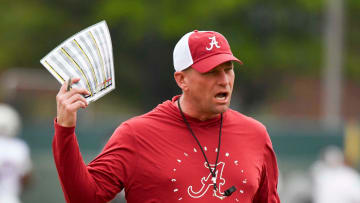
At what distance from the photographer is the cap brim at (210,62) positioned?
404 centimetres

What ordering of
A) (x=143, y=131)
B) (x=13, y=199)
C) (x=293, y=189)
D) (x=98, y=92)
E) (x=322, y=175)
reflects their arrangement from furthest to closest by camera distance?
(x=293, y=189) → (x=322, y=175) → (x=13, y=199) → (x=143, y=131) → (x=98, y=92)

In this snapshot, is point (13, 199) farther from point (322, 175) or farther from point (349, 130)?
point (349, 130)

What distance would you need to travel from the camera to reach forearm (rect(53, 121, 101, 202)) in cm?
369

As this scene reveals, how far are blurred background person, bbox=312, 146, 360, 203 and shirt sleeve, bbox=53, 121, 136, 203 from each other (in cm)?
705

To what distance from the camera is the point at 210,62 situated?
4.06 m

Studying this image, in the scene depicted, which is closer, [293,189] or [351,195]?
[351,195]

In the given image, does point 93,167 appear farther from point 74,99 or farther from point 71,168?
point 74,99

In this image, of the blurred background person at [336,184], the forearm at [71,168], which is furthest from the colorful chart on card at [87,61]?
the blurred background person at [336,184]

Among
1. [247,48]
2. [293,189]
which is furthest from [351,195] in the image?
[247,48]

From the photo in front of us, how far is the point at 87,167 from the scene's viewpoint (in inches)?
157

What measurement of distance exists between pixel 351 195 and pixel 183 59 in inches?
276

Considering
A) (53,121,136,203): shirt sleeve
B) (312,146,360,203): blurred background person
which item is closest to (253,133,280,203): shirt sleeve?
(53,121,136,203): shirt sleeve

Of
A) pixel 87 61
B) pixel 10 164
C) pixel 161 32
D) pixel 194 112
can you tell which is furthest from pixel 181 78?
pixel 161 32

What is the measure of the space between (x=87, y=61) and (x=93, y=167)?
0.58 m
